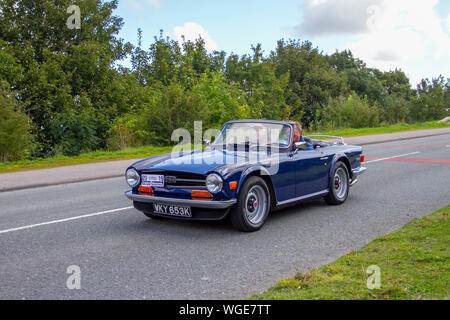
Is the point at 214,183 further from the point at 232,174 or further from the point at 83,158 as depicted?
the point at 83,158

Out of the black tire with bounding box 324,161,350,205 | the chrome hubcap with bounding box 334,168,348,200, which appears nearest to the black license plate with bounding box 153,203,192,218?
the black tire with bounding box 324,161,350,205

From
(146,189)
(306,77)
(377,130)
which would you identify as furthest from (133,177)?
(306,77)

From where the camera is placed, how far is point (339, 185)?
8.32 m

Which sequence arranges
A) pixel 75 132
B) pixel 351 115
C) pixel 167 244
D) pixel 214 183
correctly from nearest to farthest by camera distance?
1. pixel 167 244
2. pixel 214 183
3. pixel 75 132
4. pixel 351 115

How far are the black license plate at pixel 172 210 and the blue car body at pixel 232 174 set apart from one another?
0.26ft

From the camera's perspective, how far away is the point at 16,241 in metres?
5.97

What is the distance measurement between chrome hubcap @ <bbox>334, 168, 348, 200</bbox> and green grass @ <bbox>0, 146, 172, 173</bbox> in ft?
32.6

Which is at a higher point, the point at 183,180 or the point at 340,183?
the point at 183,180

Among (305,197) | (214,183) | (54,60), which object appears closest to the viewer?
(214,183)

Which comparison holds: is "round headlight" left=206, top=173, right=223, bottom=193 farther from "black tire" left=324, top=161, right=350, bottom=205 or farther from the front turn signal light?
"black tire" left=324, top=161, right=350, bottom=205

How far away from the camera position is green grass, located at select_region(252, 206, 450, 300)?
3820 millimetres

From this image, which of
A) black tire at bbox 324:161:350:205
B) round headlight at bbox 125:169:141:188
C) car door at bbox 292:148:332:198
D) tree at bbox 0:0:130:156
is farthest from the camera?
tree at bbox 0:0:130:156

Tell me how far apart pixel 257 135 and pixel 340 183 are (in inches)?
79.2
